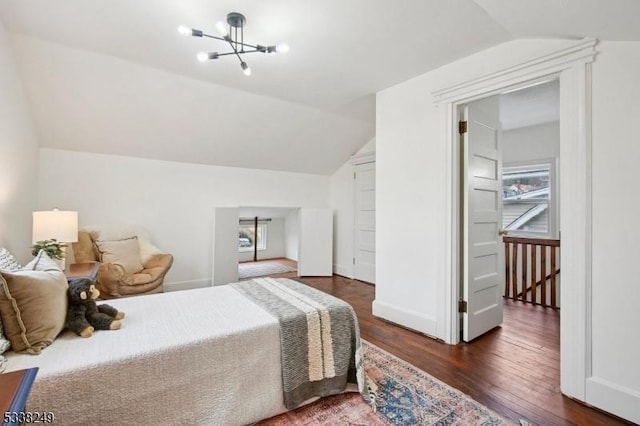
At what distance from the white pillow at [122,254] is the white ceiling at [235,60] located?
3.93ft

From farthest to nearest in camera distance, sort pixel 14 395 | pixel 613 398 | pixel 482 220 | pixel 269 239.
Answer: pixel 269 239, pixel 482 220, pixel 613 398, pixel 14 395

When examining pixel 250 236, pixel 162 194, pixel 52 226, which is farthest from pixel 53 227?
pixel 250 236

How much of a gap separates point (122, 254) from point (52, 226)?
36.1 inches

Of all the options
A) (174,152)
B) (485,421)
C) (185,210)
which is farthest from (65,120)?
(485,421)

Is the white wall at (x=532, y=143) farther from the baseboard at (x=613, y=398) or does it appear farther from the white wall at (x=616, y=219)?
the baseboard at (x=613, y=398)

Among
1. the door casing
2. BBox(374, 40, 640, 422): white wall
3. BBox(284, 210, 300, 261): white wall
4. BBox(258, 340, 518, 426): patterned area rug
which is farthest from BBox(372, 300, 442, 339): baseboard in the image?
BBox(284, 210, 300, 261): white wall

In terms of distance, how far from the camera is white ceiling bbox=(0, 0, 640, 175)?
1.83 m

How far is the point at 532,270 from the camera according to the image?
385 centimetres

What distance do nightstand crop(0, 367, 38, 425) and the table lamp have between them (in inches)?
81.1

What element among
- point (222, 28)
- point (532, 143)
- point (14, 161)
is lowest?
point (14, 161)

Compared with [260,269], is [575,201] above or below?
above

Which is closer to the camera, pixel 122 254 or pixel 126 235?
pixel 122 254

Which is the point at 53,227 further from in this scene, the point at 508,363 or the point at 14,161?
the point at 508,363

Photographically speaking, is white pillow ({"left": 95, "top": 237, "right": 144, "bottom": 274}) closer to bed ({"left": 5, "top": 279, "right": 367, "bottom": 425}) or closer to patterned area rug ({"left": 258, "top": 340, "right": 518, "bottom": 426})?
bed ({"left": 5, "top": 279, "right": 367, "bottom": 425})
